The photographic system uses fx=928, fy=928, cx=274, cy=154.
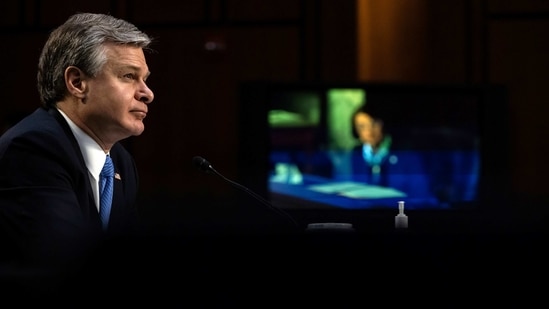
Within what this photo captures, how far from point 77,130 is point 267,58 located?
3836 mm

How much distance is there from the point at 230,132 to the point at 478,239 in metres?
4.77

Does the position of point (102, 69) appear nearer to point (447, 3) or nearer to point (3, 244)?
point (3, 244)

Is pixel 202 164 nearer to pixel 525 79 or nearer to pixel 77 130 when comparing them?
pixel 77 130

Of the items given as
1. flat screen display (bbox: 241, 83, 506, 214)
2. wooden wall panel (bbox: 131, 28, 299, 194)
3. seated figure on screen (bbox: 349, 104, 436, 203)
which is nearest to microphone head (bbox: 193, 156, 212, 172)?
flat screen display (bbox: 241, 83, 506, 214)

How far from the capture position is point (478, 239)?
3.87 feet

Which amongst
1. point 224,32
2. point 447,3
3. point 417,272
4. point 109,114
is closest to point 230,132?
point 224,32

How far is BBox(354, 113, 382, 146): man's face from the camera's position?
4230mm

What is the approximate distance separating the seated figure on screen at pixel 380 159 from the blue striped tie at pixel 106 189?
2.06 meters

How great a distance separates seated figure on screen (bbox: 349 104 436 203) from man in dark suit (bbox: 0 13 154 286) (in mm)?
1914

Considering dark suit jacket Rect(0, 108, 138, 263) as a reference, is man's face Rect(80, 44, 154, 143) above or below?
above

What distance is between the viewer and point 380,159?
418 cm

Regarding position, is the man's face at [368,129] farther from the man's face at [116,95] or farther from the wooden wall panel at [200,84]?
the man's face at [116,95]

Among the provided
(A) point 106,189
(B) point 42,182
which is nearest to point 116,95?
(A) point 106,189

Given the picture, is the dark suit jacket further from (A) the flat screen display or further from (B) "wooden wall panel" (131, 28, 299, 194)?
(B) "wooden wall panel" (131, 28, 299, 194)
